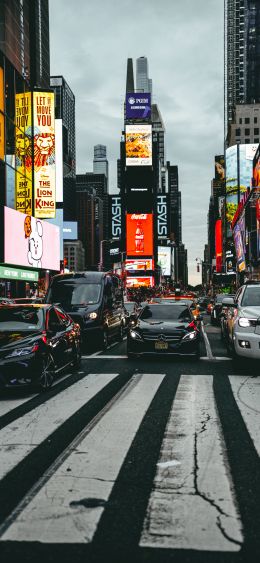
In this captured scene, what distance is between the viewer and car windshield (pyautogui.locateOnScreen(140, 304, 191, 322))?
1462 centimetres

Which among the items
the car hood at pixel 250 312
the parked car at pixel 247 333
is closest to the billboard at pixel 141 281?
the car hood at pixel 250 312

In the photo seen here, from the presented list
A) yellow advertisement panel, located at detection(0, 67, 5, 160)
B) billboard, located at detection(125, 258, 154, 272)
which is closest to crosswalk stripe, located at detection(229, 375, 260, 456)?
yellow advertisement panel, located at detection(0, 67, 5, 160)

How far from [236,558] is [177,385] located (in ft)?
21.9

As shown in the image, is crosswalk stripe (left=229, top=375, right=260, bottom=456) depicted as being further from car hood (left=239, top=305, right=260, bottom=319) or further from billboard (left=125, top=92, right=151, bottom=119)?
billboard (left=125, top=92, right=151, bottom=119)

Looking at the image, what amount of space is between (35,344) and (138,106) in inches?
5518

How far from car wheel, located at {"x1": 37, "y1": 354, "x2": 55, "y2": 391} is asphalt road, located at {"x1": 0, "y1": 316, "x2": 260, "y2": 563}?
197 mm

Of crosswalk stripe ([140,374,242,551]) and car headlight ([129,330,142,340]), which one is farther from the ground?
car headlight ([129,330,142,340])

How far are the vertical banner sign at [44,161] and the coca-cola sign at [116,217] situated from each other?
8062 cm

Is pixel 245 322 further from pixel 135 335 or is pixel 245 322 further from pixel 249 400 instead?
pixel 135 335

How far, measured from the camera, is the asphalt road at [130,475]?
11.6ft

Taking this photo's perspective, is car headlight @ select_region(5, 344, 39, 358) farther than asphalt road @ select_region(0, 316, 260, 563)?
Yes

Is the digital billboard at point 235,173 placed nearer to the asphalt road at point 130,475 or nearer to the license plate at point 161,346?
the license plate at point 161,346

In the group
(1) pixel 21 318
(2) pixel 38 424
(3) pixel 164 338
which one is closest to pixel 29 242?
(3) pixel 164 338

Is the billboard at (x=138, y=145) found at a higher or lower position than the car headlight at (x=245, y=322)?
higher
